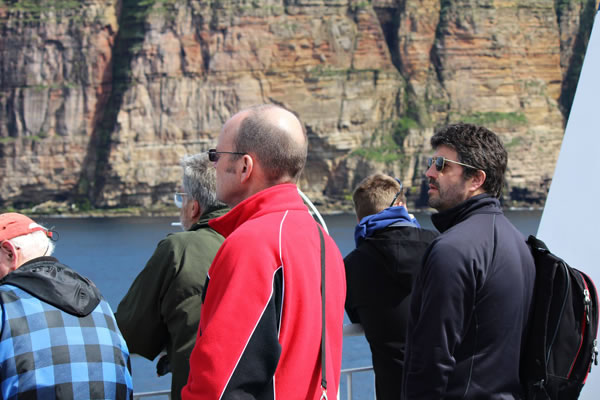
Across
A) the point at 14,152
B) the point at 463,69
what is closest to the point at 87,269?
the point at 14,152

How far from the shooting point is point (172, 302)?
3.10m

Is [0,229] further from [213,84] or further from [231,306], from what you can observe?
[213,84]

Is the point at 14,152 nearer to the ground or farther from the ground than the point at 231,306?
nearer to the ground

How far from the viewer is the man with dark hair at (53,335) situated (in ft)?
8.20

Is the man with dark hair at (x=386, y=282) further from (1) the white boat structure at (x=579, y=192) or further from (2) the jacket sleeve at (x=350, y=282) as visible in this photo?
(1) the white boat structure at (x=579, y=192)

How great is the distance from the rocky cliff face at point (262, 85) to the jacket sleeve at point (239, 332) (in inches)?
3658

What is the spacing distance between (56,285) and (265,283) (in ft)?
3.04

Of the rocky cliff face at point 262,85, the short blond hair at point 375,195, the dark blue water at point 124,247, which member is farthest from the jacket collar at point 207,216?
the rocky cliff face at point 262,85

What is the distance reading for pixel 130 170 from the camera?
316 ft

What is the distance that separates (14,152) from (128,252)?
3961 cm

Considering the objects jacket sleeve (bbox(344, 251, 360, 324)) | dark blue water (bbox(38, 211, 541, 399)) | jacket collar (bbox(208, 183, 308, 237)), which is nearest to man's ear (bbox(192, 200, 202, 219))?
jacket sleeve (bbox(344, 251, 360, 324))

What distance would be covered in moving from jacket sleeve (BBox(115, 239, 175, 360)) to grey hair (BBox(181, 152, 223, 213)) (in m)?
0.41

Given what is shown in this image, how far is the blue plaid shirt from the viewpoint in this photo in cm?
249

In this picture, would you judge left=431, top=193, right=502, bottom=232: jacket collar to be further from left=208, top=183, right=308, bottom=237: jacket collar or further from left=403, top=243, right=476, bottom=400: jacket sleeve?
left=208, top=183, right=308, bottom=237: jacket collar
